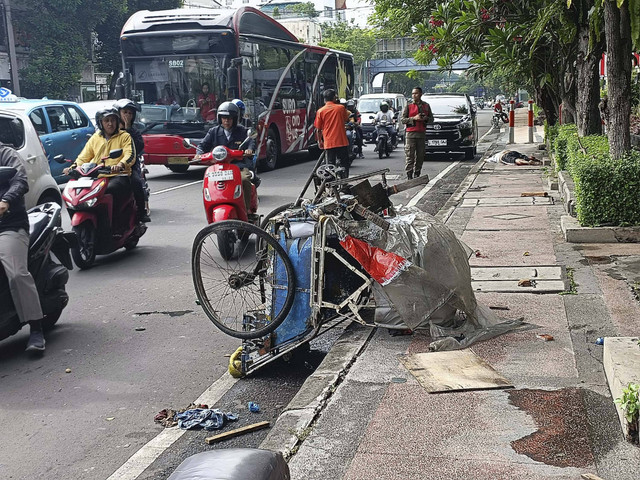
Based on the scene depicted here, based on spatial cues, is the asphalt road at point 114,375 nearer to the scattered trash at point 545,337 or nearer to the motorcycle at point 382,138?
the scattered trash at point 545,337

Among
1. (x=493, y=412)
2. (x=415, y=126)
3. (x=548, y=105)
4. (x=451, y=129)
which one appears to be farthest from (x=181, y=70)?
(x=493, y=412)

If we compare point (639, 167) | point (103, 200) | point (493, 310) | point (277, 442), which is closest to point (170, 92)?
point (103, 200)

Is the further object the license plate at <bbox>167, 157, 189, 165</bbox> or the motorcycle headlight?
the license plate at <bbox>167, 157, 189, 165</bbox>

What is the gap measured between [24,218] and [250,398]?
229 centimetres

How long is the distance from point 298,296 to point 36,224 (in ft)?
7.64

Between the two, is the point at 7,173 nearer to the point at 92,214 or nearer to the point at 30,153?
the point at 92,214

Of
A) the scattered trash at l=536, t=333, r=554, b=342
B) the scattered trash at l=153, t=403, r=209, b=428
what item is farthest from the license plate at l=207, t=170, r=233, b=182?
the scattered trash at l=536, t=333, r=554, b=342

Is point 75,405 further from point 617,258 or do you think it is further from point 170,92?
point 170,92

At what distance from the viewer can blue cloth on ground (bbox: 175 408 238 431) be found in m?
4.76

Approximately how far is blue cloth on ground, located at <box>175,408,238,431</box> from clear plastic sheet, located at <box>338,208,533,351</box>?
4.46 feet

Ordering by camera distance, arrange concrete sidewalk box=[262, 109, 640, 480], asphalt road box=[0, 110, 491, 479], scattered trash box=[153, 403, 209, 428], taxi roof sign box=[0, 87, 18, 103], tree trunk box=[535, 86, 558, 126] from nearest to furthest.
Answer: concrete sidewalk box=[262, 109, 640, 480]
asphalt road box=[0, 110, 491, 479]
scattered trash box=[153, 403, 209, 428]
taxi roof sign box=[0, 87, 18, 103]
tree trunk box=[535, 86, 558, 126]

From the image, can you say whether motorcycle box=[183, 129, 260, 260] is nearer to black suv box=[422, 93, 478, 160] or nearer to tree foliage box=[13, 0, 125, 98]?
black suv box=[422, 93, 478, 160]

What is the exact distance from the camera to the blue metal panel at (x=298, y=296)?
18.0 ft

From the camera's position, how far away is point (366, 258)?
5469mm
